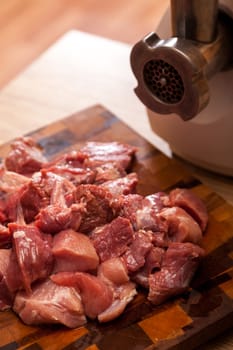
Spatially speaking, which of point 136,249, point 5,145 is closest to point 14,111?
point 5,145

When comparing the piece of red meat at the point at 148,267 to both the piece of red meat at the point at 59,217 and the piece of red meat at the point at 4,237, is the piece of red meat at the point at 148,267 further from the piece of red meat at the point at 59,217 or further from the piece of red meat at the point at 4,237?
the piece of red meat at the point at 4,237

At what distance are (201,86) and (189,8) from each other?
6.3 inches

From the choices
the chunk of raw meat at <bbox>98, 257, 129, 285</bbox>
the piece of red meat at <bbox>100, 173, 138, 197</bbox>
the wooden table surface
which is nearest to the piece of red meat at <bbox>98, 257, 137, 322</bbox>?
the chunk of raw meat at <bbox>98, 257, 129, 285</bbox>

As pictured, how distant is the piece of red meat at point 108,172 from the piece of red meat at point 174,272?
0.93ft

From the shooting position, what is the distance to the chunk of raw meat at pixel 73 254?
142 cm

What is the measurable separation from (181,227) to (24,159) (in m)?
0.48

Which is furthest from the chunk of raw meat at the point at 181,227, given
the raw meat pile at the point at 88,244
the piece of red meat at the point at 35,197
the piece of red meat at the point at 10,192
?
the piece of red meat at the point at 10,192

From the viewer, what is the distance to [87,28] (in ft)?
9.48

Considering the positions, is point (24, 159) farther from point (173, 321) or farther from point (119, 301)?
point (173, 321)

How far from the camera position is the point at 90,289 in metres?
1.39

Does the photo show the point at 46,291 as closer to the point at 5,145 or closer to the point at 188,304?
the point at 188,304

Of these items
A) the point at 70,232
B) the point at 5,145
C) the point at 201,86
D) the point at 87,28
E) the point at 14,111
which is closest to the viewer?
the point at 201,86

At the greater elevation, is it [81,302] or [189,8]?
[189,8]

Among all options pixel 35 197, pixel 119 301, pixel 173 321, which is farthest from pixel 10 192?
pixel 173 321
